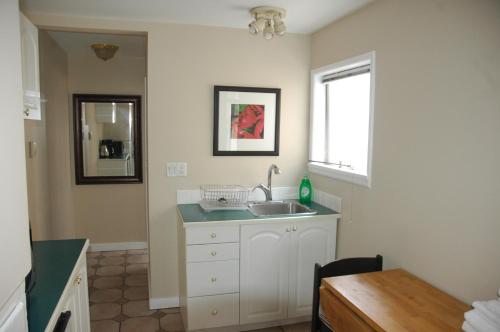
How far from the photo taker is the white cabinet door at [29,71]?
5.43ft

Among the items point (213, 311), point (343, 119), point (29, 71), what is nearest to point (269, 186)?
point (343, 119)

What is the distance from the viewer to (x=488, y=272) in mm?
1618

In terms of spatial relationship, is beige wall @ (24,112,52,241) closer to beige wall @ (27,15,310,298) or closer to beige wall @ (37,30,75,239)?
beige wall @ (37,30,75,239)

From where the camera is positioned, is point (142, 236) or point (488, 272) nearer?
point (488, 272)

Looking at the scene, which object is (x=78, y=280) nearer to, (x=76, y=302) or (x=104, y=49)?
(x=76, y=302)

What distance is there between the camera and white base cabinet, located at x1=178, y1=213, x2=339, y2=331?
8.55ft

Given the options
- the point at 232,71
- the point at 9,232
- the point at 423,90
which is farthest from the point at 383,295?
the point at 232,71

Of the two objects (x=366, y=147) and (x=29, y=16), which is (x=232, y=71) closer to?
(x=366, y=147)

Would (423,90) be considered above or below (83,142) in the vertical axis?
above

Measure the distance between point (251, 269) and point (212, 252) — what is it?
320 millimetres

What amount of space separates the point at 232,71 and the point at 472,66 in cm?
188

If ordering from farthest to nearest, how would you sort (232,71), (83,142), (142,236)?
(142,236) → (83,142) → (232,71)

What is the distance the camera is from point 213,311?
2.65 meters

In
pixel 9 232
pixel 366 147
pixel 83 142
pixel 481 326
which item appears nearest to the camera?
pixel 9 232
